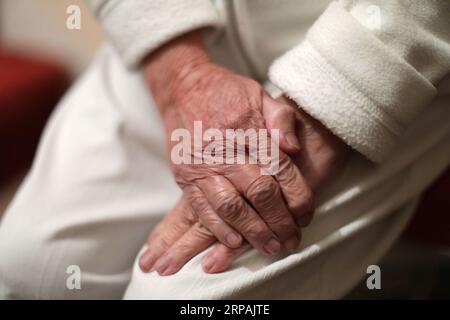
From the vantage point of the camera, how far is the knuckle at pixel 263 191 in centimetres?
42

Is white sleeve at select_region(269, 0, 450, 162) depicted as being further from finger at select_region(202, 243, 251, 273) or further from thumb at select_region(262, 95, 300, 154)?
finger at select_region(202, 243, 251, 273)

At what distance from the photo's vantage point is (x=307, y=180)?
0.45 m

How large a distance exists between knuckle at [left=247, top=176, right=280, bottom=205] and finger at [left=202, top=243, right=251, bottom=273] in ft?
0.22

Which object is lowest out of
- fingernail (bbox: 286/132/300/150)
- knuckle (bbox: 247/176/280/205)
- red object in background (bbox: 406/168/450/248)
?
red object in background (bbox: 406/168/450/248)

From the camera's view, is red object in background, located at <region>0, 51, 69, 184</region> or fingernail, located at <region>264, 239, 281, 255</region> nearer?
fingernail, located at <region>264, 239, 281, 255</region>

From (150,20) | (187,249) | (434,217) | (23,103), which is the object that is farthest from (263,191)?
(23,103)

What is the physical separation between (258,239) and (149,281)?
138 millimetres

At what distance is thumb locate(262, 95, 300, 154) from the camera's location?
0.44 m

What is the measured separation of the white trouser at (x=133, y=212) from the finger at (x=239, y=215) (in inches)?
1.0

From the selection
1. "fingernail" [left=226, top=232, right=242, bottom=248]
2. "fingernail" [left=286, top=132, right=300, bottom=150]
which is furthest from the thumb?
"fingernail" [left=226, top=232, right=242, bottom=248]

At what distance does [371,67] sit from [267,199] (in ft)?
0.56
